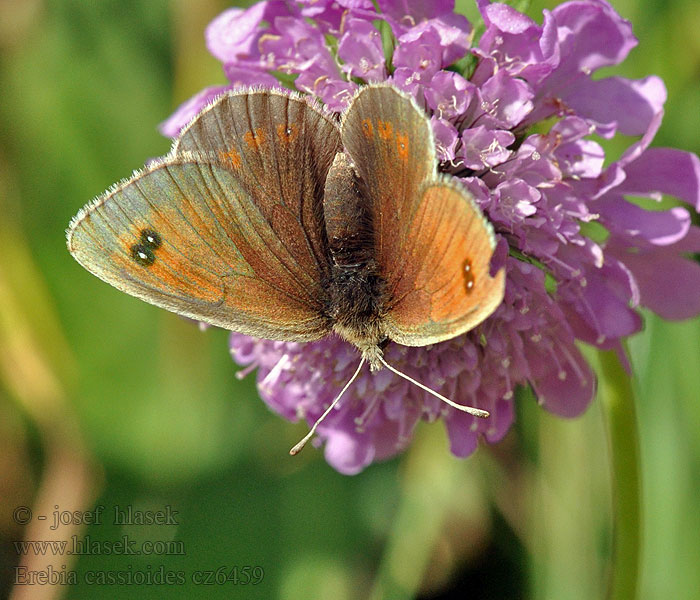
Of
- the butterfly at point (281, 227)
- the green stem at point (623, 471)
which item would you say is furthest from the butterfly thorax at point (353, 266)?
the green stem at point (623, 471)

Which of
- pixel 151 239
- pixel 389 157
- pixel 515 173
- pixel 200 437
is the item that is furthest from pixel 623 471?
pixel 200 437

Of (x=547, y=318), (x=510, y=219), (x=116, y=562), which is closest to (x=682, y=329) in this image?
(x=547, y=318)

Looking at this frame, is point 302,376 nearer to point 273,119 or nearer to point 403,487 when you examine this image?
point 273,119

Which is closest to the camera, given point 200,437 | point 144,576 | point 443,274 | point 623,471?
point 443,274

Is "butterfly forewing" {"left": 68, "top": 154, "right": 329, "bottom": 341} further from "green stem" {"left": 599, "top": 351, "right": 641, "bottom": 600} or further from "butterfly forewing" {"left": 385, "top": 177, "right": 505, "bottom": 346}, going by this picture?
"green stem" {"left": 599, "top": 351, "right": 641, "bottom": 600}

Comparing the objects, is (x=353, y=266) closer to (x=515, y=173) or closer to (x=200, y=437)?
(x=515, y=173)

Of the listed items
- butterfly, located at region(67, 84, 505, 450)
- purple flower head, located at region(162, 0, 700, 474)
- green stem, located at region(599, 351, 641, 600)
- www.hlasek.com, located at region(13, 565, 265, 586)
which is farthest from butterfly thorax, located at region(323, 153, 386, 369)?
www.hlasek.com, located at region(13, 565, 265, 586)
